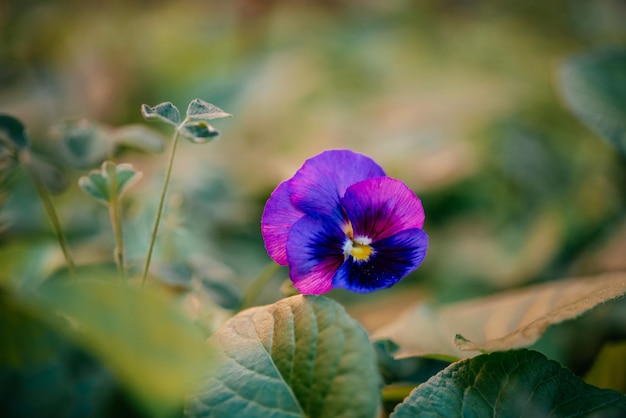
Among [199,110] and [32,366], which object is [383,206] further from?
[32,366]

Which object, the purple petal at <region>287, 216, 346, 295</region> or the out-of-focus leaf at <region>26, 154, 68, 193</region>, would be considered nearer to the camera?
the purple petal at <region>287, 216, 346, 295</region>

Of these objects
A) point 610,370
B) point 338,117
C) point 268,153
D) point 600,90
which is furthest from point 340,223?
point 338,117

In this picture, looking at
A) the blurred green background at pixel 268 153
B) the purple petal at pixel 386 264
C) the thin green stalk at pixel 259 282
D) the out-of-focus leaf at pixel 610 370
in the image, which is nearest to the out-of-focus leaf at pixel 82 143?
the blurred green background at pixel 268 153

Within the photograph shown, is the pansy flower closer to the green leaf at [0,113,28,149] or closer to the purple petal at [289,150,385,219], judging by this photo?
the purple petal at [289,150,385,219]

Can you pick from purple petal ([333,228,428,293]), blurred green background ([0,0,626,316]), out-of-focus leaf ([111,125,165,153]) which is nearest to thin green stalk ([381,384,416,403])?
purple petal ([333,228,428,293])

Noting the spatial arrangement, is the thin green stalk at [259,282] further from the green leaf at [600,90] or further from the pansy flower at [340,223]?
the green leaf at [600,90]

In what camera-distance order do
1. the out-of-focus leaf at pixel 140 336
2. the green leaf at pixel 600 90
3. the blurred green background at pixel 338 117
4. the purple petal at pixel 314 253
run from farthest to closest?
the blurred green background at pixel 338 117 < the green leaf at pixel 600 90 < the purple petal at pixel 314 253 < the out-of-focus leaf at pixel 140 336
